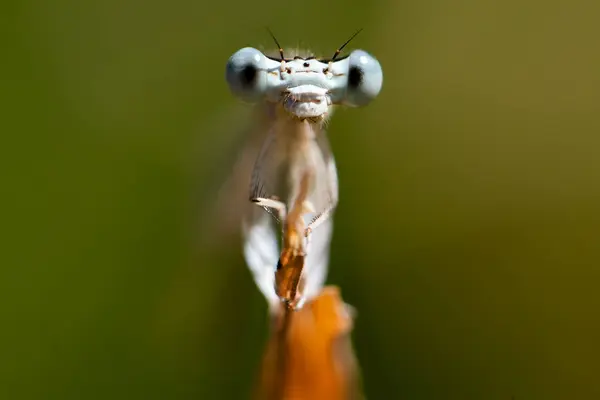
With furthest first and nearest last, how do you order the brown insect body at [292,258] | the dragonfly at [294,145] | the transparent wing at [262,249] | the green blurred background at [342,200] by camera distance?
1. the green blurred background at [342,200]
2. the transparent wing at [262,249]
3. the dragonfly at [294,145]
4. the brown insect body at [292,258]

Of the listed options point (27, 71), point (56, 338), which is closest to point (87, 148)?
point (27, 71)

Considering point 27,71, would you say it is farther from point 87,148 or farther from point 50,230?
point 50,230

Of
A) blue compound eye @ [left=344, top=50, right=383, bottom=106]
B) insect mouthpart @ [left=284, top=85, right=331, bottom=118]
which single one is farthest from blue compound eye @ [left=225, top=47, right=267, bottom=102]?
blue compound eye @ [left=344, top=50, right=383, bottom=106]

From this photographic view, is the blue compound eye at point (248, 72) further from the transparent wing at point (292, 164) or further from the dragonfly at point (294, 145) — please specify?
the transparent wing at point (292, 164)

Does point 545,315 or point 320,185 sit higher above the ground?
point 320,185

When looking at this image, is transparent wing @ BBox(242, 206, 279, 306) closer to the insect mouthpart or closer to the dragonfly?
the dragonfly

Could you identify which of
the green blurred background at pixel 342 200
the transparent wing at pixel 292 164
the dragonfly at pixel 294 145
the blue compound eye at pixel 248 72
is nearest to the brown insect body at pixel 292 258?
the dragonfly at pixel 294 145

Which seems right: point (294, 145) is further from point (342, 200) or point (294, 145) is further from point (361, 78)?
point (342, 200)

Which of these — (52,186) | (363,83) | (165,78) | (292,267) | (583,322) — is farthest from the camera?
(165,78)

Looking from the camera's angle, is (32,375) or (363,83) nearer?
(363,83)
